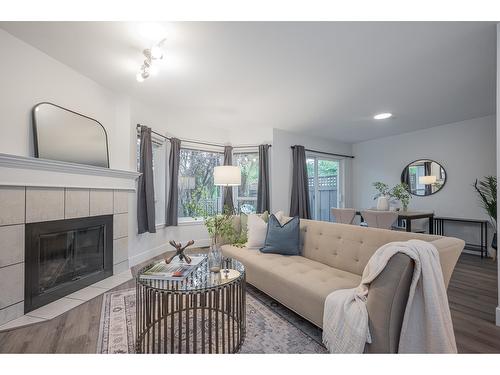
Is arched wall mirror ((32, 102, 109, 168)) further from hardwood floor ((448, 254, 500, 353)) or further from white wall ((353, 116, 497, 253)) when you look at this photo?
white wall ((353, 116, 497, 253))

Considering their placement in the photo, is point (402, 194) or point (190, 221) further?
point (402, 194)

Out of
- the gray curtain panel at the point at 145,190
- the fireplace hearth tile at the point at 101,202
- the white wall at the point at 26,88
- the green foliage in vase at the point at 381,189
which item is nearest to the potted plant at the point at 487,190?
the green foliage in vase at the point at 381,189

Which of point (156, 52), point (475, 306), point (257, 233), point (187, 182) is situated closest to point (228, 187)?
point (187, 182)

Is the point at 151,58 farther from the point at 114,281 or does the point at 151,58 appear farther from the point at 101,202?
the point at 114,281

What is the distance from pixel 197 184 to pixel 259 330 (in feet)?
10.6

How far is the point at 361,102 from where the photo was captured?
3410 millimetres

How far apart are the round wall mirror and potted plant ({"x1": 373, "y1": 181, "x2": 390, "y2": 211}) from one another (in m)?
0.39

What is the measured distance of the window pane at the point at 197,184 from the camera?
4473 mm

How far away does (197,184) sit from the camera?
15.2 feet

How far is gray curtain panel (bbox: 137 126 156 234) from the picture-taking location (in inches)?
136

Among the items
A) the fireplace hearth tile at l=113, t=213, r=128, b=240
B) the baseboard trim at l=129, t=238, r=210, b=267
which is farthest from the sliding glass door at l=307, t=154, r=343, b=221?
the fireplace hearth tile at l=113, t=213, r=128, b=240
